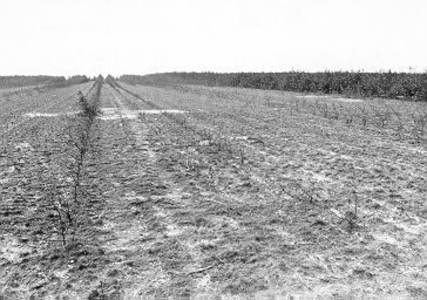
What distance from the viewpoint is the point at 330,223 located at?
4102mm

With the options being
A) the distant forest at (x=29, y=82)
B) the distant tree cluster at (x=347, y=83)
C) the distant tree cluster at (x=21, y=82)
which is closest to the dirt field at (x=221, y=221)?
the distant tree cluster at (x=347, y=83)

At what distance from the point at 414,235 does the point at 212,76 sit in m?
47.1

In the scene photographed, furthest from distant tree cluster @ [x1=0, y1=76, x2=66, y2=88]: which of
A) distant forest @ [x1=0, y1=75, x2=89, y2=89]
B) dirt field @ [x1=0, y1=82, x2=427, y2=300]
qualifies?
dirt field @ [x1=0, y1=82, x2=427, y2=300]

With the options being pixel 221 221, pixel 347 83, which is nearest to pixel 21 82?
pixel 347 83

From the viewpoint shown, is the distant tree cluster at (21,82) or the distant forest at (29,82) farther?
the distant tree cluster at (21,82)

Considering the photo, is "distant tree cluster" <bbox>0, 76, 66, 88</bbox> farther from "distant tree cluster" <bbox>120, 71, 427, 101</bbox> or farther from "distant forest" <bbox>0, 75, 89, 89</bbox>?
"distant tree cluster" <bbox>120, 71, 427, 101</bbox>

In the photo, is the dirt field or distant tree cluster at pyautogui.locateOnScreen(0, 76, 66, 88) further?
distant tree cluster at pyautogui.locateOnScreen(0, 76, 66, 88)

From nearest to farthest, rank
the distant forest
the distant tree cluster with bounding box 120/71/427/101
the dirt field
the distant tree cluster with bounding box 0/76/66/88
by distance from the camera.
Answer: the dirt field < the distant tree cluster with bounding box 120/71/427/101 < the distant forest < the distant tree cluster with bounding box 0/76/66/88

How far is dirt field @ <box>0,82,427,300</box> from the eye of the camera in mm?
3031

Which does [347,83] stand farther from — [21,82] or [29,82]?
[21,82]

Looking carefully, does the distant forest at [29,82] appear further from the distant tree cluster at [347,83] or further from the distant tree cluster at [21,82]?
the distant tree cluster at [347,83]

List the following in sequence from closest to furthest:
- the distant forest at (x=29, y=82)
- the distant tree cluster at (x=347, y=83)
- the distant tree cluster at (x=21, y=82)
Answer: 1. the distant tree cluster at (x=347, y=83)
2. the distant forest at (x=29, y=82)
3. the distant tree cluster at (x=21, y=82)

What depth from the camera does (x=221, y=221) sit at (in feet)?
13.7

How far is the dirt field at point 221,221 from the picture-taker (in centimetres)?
303
